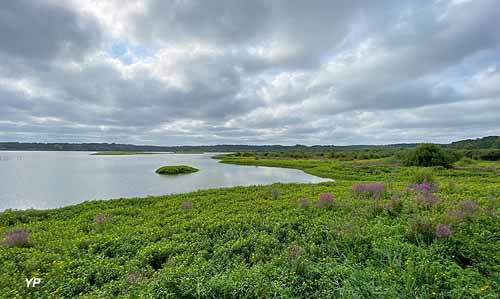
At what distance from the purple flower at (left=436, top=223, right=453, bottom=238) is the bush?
34.6 metres

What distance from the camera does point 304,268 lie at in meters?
4.49

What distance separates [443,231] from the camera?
209 inches

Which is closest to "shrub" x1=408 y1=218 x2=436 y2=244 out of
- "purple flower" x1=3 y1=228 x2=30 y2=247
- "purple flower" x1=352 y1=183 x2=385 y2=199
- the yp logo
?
"purple flower" x1=352 y1=183 x2=385 y2=199

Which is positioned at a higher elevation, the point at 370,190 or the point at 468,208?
the point at 468,208

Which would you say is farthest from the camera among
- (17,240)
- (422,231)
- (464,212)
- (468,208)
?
(468,208)

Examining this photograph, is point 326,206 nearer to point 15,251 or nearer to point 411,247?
point 411,247

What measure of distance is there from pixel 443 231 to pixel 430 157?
35.7 m

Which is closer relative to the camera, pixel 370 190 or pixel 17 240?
pixel 17 240

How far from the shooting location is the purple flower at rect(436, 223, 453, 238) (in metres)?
5.27

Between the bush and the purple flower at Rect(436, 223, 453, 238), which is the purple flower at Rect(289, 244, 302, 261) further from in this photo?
the bush

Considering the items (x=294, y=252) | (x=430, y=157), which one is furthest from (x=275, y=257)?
(x=430, y=157)

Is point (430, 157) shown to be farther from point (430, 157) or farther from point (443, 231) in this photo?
point (443, 231)

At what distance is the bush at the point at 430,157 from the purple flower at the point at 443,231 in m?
34.6

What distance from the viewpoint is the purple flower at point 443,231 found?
207 inches
